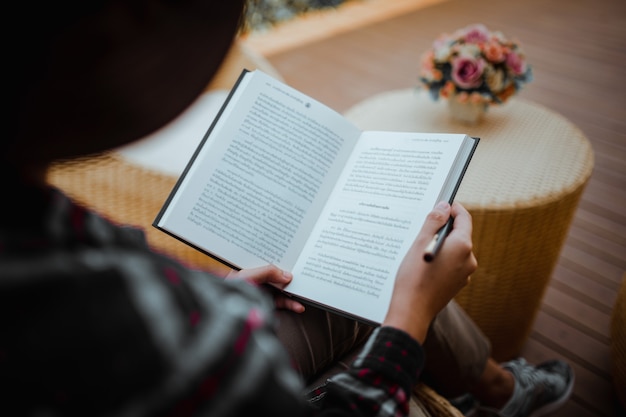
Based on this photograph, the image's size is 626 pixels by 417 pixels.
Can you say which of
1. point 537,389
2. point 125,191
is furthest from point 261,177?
point 537,389

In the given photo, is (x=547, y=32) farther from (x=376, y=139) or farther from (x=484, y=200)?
(x=376, y=139)

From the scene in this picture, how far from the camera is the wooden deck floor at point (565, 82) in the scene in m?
1.29

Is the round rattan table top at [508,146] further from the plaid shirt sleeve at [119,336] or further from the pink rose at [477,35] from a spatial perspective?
the plaid shirt sleeve at [119,336]

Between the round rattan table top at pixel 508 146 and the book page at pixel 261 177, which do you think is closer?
the book page at pixel 261 177

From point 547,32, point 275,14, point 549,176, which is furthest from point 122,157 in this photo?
point 547,32

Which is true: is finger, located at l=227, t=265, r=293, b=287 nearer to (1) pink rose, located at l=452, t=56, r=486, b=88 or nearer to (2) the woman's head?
(2) the woman's head

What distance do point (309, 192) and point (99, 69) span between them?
52cm

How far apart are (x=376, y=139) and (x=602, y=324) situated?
2.88 feet

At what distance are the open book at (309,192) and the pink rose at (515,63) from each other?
73cm

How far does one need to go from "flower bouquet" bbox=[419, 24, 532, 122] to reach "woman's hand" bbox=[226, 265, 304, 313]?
2.77 feet

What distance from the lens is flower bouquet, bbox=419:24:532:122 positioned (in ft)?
4.45

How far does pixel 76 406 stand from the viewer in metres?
0.28

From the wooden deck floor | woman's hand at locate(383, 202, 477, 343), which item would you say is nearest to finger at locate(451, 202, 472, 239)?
woman's hand at locate(383, 202, 477, 343)

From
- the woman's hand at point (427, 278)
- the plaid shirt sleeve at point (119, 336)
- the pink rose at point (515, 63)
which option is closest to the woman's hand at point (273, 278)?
the woman's hand at point (427, 278)
